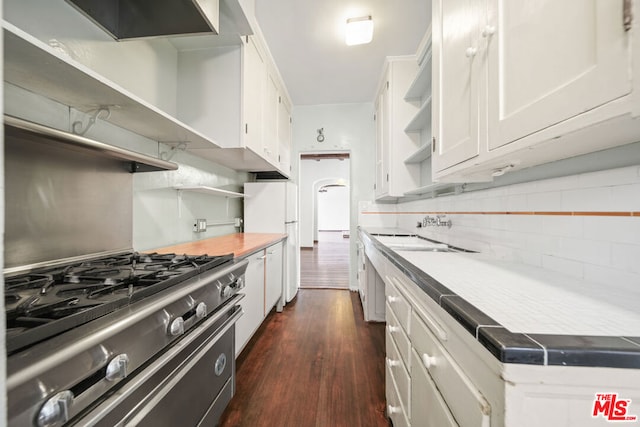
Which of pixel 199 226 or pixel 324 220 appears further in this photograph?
pixel 324 220

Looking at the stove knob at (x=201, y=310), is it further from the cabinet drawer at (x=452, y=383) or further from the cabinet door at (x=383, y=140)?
the cabinet door at (x=383, y=140)

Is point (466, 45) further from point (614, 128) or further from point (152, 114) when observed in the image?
point (152, 114)

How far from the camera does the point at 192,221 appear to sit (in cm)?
193

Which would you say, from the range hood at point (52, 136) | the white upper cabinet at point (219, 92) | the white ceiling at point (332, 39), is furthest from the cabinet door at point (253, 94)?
the range hood at point (52, 136)

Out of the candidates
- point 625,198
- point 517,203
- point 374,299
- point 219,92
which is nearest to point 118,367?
point 625,198

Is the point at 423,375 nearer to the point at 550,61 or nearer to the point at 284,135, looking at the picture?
the point at 550,61

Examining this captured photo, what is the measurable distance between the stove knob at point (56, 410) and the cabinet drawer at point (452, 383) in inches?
31.8

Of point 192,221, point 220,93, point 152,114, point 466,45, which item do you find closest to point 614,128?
point 466,45

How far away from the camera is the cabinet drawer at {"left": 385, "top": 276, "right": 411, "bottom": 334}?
0.90 meters

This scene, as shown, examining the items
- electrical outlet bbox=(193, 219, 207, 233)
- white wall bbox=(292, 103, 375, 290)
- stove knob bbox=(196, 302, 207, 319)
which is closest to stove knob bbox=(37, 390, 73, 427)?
stove knob bbox=(196, 302, 207, 319)

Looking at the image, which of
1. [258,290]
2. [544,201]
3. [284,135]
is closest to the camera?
[544,201]

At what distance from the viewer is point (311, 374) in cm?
167

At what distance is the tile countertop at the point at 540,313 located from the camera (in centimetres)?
37

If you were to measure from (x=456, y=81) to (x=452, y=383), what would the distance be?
3.88ft
